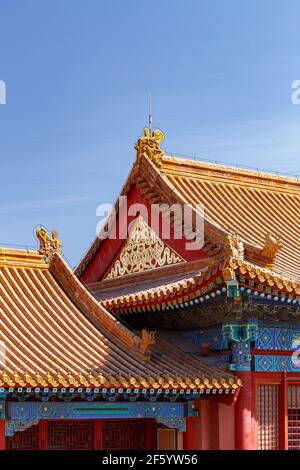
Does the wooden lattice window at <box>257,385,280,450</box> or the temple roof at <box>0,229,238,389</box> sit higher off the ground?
the temple roof at <box>0,229,238,389</box>

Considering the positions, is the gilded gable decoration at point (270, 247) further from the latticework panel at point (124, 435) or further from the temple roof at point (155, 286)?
the latticework panel at point (124, 435)

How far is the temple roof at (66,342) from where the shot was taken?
1467 cm

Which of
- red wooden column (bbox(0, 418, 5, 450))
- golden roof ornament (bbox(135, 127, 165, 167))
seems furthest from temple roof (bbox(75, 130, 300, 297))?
red wooden column (bbox(0, 418, 5, 450))

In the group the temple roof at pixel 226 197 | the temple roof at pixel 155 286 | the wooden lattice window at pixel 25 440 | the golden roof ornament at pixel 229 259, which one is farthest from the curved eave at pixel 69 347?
the temple roof at pixel 226 197

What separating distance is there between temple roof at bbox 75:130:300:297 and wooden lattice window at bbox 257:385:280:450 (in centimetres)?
213

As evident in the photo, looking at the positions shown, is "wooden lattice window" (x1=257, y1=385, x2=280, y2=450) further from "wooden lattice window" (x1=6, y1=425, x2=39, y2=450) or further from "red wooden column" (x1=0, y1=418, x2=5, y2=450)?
"red wooden column" (x1=0, y1=418, x2=5, y2=450)

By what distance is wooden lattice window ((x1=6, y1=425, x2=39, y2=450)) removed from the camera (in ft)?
50.4

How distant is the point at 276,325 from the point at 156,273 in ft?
10.1

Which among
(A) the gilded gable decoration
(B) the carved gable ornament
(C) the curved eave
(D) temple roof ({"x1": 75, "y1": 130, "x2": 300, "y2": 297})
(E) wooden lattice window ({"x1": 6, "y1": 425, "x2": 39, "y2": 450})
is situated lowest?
(E) wooden lattice window ({"x1": 6, "y1": 425, "x2": 39, "y2": 450})

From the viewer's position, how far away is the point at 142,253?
65.3 feet

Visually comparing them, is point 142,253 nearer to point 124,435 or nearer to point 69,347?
point 69,347

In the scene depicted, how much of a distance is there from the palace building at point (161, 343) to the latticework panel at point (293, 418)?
25mm

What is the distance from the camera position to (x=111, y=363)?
51.3ft
